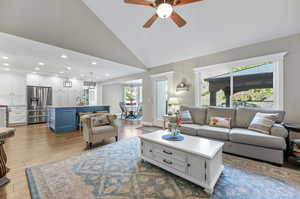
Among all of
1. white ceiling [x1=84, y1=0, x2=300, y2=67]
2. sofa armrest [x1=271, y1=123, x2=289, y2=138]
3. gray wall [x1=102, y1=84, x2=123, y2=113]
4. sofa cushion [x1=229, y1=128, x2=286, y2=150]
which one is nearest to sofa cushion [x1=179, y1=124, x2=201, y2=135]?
sofa cushion [x1=229, y1=128, x2=286, y2=150]

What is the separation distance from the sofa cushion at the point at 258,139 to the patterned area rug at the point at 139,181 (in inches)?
14.0

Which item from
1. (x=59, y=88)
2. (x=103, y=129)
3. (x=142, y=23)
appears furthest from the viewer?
(x=59, y=88)

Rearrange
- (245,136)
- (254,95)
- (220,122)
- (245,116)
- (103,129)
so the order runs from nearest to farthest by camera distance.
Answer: (245,136), (245,116), (220,122), (103,129), (254,95)

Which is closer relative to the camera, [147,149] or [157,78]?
[147,149]

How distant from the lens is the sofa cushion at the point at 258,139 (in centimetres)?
216

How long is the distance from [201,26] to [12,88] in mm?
8063

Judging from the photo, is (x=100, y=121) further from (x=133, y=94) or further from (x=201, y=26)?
(x=133, y=94)

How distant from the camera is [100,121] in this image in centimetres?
342

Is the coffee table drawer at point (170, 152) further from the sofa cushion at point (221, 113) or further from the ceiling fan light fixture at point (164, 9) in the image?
the ceiling fan light fixture at point (164, 9)

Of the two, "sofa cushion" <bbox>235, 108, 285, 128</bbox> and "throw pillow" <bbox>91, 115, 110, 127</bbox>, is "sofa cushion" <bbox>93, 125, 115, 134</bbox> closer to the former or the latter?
"throw pillow" <bbox>91, 115, 110, 127</bbox>

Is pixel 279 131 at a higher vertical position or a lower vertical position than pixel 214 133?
higher

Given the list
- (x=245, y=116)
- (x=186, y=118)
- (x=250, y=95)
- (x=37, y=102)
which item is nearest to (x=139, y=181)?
(x=186, y=118)

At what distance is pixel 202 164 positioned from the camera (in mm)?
1585

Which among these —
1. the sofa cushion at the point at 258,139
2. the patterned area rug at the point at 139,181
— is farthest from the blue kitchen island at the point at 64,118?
the sofa cushion at the point at 258,139
